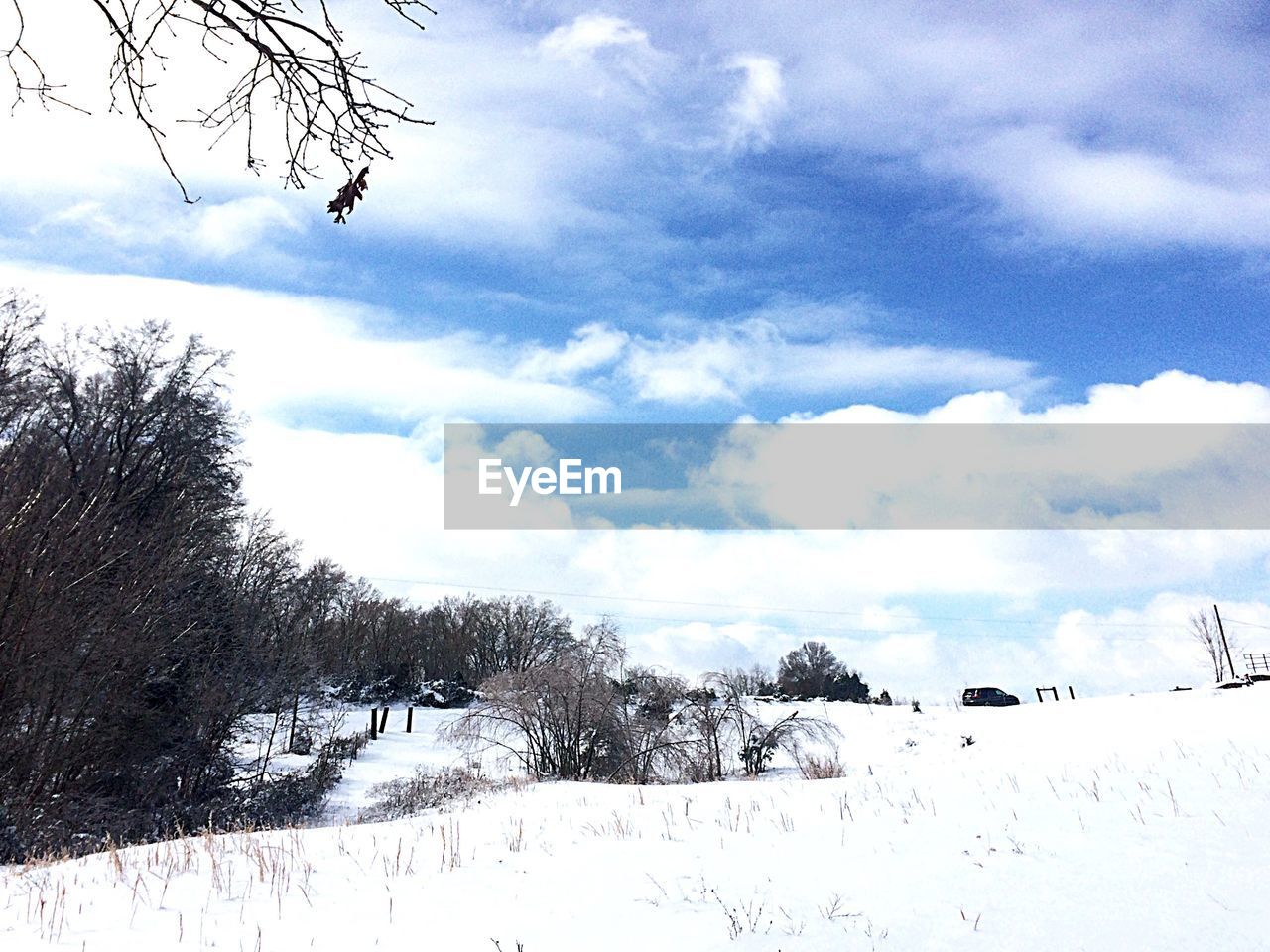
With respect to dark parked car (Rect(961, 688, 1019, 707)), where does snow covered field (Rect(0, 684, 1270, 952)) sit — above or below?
below

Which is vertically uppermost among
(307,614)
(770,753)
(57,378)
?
(57,378)

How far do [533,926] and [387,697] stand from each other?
6272 centimetres

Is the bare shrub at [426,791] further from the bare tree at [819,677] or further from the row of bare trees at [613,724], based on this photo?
the bare tree at [819,677]

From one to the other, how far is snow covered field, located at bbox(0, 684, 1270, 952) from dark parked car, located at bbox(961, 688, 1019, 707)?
45507 mm

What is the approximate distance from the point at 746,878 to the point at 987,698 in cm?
5245

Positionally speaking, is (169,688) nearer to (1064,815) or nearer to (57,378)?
(57,378)

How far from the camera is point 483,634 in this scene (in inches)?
3059

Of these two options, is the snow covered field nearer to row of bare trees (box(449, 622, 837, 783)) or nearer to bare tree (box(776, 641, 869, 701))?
row of bare trees (box(449, 622, 837, 783))

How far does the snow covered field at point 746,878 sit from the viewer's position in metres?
5.12

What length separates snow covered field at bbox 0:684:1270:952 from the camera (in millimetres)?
5121

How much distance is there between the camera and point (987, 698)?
52.7 m

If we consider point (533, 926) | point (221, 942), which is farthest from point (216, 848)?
point (533, 926)

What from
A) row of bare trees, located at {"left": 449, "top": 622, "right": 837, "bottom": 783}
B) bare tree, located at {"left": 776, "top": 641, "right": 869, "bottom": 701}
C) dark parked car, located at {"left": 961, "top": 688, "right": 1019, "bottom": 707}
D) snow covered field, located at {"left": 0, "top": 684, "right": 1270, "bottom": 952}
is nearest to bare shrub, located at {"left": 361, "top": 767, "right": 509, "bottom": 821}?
row of bare trees, located at {"left": 449, "top": 622, "right": 837, "bottom": 783}

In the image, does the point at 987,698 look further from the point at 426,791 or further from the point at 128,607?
the point at 128,607
